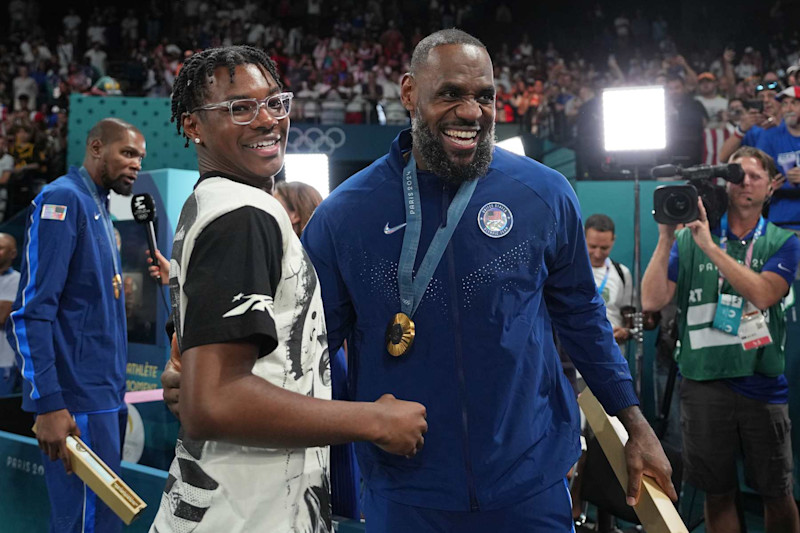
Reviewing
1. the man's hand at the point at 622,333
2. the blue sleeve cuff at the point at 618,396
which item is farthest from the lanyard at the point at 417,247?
the man's hand at the point at 622,333

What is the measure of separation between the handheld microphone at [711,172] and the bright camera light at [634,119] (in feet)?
5.06

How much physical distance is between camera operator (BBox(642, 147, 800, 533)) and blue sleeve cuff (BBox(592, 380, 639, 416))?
1.81m

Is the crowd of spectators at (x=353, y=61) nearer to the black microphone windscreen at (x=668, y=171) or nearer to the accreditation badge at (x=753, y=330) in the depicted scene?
the black microphone windscreen at (x=668, y=171)

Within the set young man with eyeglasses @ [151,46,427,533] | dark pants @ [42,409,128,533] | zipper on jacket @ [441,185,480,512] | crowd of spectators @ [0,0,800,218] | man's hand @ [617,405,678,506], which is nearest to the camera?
young man with eyeglasses @ [151,46,427,533]

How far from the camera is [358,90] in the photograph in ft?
45.7

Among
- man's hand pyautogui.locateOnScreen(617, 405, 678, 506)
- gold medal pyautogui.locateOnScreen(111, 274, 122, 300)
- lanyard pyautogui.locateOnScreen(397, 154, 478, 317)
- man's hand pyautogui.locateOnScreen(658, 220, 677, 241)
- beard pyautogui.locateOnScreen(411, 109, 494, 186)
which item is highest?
beard pyautogui.locateOnScreen(411, 109, 494, 186)

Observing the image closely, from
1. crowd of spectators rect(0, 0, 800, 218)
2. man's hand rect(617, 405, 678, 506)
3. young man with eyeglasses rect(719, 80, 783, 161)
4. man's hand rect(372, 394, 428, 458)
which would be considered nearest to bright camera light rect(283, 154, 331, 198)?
crowd of spectators rect(0, 0, 800, 218)

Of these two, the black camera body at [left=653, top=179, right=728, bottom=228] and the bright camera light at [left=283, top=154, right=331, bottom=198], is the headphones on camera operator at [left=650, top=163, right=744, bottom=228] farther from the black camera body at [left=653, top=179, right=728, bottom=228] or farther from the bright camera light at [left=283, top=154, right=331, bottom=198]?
the bright camera light at [left=283, top=154, right=331, bottom=198]

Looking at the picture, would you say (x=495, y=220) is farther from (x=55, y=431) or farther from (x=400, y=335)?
(x=55, y=431)

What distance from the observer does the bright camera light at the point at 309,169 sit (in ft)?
33.1

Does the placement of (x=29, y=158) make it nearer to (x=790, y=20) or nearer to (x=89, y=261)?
(x=89, y=261)

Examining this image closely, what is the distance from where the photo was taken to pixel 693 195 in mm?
3523

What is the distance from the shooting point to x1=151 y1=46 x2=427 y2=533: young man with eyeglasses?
1.21 metres

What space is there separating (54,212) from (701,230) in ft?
9.53
